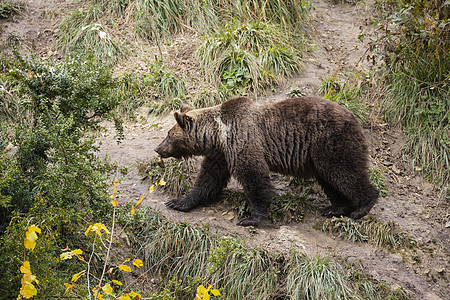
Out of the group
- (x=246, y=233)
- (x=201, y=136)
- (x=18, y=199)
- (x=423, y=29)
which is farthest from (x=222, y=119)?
(x=423, y=29)

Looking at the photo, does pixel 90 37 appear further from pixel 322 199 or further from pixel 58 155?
pixel 322 199

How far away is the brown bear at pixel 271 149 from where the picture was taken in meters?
6.35

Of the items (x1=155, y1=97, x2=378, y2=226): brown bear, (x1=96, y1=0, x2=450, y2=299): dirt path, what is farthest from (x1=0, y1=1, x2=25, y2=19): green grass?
(x1=155, y1=97, x2=378, y2=226): brown bear

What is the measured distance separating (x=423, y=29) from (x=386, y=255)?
11.5 ft

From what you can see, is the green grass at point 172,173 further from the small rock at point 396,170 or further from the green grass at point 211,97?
the small rock at point 396,170

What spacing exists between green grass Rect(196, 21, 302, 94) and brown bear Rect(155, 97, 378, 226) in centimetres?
218

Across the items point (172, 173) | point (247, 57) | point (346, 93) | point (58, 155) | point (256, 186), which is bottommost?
point (172, 173)

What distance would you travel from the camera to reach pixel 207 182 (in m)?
6.97

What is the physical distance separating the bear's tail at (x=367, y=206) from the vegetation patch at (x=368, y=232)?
0.32ft

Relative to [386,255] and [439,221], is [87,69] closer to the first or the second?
[386,255]

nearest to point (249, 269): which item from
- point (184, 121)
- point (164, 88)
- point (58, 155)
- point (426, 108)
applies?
point (184, 121)

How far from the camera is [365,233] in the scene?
6461 millimetres

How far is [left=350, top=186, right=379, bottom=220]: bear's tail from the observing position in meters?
6.48

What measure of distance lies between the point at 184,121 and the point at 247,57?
2769mm
